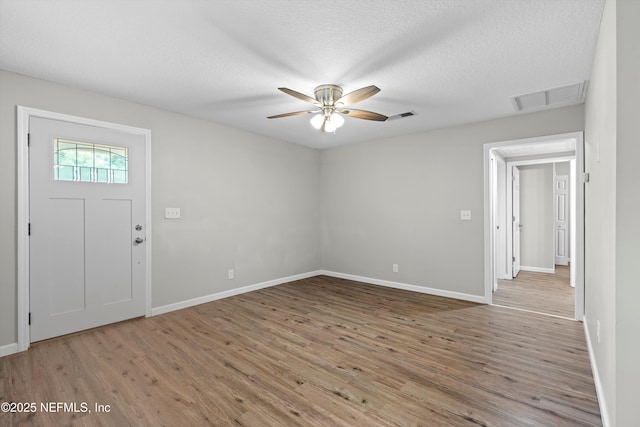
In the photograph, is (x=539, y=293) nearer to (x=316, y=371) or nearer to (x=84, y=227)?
(x=316, y=371)

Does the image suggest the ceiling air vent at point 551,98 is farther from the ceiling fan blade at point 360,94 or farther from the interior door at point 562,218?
the interior door at point 562,218

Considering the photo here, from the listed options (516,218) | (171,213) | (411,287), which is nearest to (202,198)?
(171,213)

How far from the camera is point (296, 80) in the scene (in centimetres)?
286

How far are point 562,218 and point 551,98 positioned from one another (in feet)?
16.0

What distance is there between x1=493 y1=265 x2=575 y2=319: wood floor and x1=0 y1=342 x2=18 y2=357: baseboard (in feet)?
17.4

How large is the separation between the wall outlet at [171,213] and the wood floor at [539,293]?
4386mm

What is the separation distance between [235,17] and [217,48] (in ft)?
1.42

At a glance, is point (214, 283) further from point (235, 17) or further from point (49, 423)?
point (235, 17)

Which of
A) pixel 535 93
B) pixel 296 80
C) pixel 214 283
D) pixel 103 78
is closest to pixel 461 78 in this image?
pixel 535 93

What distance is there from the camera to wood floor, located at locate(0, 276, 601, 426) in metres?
1.89

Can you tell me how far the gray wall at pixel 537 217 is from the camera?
612cm

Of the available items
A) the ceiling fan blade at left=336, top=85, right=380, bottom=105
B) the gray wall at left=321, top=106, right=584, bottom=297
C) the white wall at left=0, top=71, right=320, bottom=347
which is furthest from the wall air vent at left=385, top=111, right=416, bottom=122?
the white wall at left=0, top=71, right=320, bottom=347

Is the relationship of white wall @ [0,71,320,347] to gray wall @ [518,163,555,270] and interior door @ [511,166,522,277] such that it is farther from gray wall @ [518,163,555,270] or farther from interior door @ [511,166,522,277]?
gray wall @ [518,163,555,270]

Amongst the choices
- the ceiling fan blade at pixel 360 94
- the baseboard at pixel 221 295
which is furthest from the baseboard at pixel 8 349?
the ceiling fan blade at pixel 360 94
